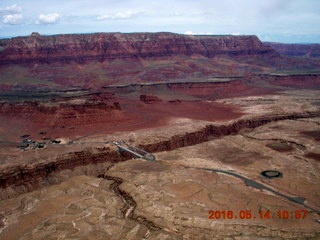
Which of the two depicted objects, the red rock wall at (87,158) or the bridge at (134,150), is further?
the bridge at (134,150)

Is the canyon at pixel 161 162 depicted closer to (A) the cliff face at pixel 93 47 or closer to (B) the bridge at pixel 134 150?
(B) the bridge at pixel 134 150

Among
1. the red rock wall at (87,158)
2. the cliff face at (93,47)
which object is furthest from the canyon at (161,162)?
the cliff face at (93,47)

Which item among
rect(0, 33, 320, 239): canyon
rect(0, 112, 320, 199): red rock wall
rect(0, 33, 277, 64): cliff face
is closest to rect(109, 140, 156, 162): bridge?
rect(0, 112, 320, 199): red rock wall

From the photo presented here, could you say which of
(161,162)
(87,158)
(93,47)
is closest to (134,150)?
(161,162)

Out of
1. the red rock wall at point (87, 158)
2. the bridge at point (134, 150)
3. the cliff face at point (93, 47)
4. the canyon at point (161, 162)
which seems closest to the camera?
the canyon at point (161, 162)

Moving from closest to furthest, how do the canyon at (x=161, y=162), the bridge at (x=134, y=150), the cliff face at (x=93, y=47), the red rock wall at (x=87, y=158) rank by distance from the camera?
the canyon at (x=161, y=162)
the red rock wall at (x=87, y=158)
the bridge at (x=134, y=150)
the cliff face at (x=93, y=47)

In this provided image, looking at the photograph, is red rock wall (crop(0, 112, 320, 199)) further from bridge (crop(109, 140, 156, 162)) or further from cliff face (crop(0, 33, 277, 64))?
cliff face (crop(0, 33, 277, 64))

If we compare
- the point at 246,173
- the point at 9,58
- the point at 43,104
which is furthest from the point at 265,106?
the point at 9,58

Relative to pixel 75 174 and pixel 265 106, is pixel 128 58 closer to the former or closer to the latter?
pixel 265 106
